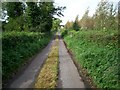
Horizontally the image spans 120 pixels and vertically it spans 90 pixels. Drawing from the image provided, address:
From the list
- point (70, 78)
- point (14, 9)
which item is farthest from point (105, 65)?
point (14, 9)

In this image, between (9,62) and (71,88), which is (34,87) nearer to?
(71,88)

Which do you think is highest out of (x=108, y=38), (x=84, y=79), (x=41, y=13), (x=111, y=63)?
(x=41, y=13)

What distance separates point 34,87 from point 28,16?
35.4 m

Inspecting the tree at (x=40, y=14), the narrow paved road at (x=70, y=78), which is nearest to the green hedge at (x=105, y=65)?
the narrow paved road at (x=70, y=78)

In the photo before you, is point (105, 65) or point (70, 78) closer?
point (105, 65)

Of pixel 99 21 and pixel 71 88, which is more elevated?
pixel 99 21

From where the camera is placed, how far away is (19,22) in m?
42.3

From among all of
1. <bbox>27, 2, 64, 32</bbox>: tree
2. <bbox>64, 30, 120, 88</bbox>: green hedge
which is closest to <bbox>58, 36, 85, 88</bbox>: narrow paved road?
<bbox>64, 30, 120, 88</bbox>: green hedge

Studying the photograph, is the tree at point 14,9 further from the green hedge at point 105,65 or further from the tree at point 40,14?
the green hedge at point 105,65

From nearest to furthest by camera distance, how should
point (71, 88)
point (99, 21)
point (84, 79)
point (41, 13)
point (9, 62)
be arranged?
point (71, 88) < point (84, 79) < point (9, 62) < point (99, 21) < point (41, 13)

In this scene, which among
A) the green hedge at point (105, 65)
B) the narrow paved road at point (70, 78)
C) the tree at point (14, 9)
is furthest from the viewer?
the tree at point (14, 9)

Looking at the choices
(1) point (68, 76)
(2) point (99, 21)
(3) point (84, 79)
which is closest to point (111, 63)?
(3) point (84, 79)

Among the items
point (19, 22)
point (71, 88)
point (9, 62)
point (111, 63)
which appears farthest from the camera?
point (19, 22)

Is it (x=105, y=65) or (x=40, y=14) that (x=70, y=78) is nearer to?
(x=105, y=65)
